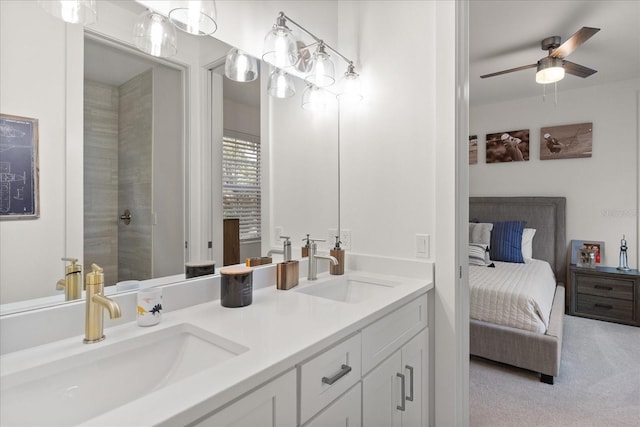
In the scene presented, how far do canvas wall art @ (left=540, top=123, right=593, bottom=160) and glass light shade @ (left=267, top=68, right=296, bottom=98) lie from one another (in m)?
3.81

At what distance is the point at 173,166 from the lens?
116cm

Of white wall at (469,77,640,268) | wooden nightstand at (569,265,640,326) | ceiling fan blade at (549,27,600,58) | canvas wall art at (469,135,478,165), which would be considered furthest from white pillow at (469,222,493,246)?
ceiling fan blade at (549,27,600,58)

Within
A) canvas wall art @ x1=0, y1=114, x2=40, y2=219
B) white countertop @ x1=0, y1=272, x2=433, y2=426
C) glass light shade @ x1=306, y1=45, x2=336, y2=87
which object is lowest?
white countertop @ x1=0, y1=272, x2=433, y2=426

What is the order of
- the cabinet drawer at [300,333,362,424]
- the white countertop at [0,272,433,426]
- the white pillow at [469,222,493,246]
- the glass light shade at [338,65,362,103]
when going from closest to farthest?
the white countertop at [0,272,433,426] → the cabinet drawer at [300,333,362,424] → the glass light shade at [338,65,362,103] → the white pillow at [469,222,493,246]

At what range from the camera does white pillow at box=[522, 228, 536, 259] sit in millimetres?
3945

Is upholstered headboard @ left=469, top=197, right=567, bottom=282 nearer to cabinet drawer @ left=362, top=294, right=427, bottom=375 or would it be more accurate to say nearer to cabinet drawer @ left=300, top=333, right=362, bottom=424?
cabinet drawer @ left=362, top=294, right=427, bottom=375

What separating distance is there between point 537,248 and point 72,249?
4661 mm

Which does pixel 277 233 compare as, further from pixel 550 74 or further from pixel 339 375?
pixel 550 74

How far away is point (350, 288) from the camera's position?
5.52 ft

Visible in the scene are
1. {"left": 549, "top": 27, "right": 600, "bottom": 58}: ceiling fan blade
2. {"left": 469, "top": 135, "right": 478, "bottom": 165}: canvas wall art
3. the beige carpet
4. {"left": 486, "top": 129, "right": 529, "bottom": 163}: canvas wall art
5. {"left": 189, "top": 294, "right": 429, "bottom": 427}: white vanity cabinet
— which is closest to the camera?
{"left": 189, "top": 294, "right": 429, "bottom": 427}: white vanity cabinet

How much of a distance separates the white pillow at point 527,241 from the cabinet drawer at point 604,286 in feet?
1.68

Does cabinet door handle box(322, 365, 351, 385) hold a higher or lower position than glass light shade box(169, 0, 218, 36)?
lower

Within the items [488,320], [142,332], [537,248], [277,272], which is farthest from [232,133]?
[537,248]

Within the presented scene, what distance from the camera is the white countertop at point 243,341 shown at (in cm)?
59
